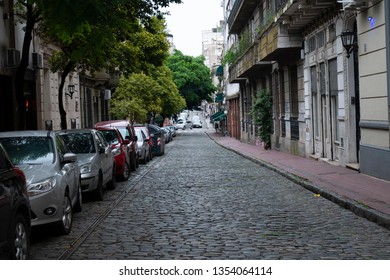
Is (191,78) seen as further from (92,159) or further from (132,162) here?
(92,159)

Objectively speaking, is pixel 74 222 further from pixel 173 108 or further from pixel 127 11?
pixel 173 108

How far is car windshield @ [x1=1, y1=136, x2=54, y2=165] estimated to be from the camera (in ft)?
32.3

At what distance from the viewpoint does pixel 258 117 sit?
32.5 meters

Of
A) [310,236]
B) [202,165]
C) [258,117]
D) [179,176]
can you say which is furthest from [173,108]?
[310,236]

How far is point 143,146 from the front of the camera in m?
25.5

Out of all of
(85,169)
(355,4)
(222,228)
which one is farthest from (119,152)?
(222,228)

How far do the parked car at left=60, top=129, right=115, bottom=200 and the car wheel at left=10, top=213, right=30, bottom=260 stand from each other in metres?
6.07

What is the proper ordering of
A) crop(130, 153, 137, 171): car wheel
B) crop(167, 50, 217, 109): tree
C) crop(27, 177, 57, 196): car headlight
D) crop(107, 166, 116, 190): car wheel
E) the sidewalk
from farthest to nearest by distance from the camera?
crop(167, 50, 217, 109): tree
crop(130, 153, 137, 171): car wheel
crop(107, 166, 116, 190): car wheel
the sidewalk
crop(27, 177, 57, 196): car headlight

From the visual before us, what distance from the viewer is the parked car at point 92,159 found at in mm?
12898

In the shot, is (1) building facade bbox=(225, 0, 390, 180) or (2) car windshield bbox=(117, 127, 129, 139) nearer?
(1) building facade bbox=(225, 0, 390, 180)

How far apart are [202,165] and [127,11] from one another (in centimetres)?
800

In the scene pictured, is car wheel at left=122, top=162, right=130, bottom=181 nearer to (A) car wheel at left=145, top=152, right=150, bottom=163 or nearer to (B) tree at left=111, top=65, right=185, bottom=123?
(A) car wheel at left=145, top=152, right=150, bottom=163

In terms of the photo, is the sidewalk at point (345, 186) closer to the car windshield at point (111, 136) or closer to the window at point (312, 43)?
the window at point (312, 43)

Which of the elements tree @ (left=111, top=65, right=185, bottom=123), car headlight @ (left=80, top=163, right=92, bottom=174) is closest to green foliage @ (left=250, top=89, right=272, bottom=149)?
tree @ (left=111, top=65, right=185, bottom=123)
